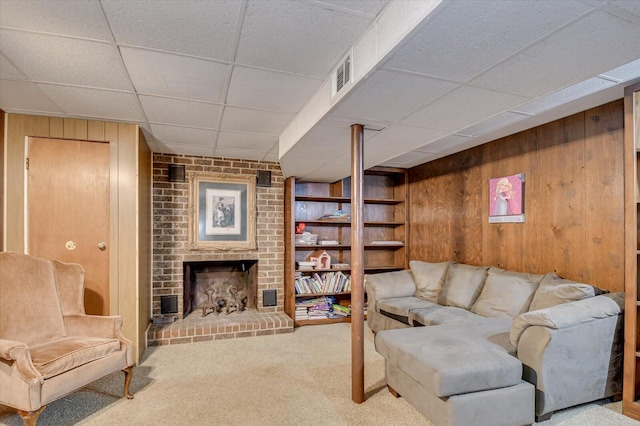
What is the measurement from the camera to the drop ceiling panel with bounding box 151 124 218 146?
3.31 metres

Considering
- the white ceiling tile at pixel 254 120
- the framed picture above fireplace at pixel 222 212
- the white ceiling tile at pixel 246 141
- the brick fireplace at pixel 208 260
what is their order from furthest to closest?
the framed picture above fireplace at pixel 222 212
the brick fireplace at pixel 208 260
the white ceiling tile at pixel 246 141
the white ceiling tile at pixel 254 120

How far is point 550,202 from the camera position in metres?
3.11

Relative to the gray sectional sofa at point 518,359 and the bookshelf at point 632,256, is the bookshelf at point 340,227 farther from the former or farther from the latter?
the bookshelf at point 632,256

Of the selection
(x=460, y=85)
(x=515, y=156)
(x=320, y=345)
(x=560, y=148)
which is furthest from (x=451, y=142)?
(x=320, y=345)

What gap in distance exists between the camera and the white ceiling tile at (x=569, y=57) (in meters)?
1.34

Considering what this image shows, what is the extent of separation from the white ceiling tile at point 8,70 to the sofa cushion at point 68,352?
1.77 meters

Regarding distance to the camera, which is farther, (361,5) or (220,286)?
(220,286)

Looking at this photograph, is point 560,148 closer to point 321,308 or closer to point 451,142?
point 451,142

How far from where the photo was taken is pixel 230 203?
445 cm

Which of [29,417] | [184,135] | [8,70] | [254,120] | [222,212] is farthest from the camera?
[222,212]

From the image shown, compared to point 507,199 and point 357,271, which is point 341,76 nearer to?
point 357,271

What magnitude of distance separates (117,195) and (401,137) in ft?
8.50

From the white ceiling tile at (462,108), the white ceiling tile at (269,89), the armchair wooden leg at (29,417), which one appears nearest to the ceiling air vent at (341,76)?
the white ceiling tile at (269,89)

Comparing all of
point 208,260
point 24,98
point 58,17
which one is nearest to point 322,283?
point 208,260
